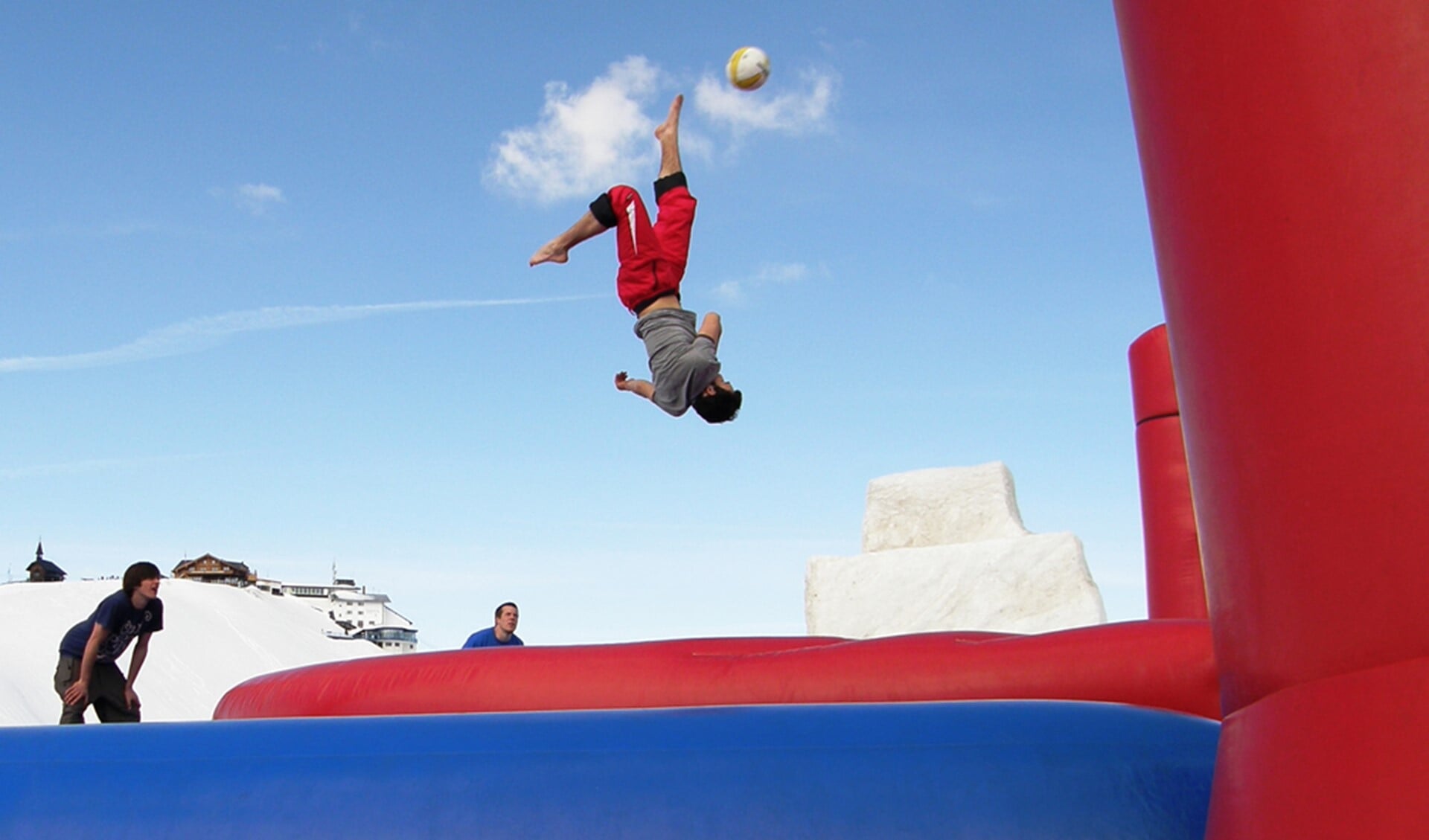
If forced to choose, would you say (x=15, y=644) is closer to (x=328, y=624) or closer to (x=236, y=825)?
(x=328, y=624)

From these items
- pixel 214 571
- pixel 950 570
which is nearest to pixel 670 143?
pixel 950 570

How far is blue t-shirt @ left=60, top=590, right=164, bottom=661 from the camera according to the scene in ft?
17.9

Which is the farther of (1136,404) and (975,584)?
(975,584)

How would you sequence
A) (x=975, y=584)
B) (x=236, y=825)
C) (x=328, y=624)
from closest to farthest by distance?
(x=236, y=825), (x=975, y=584), (x=328, y=624)

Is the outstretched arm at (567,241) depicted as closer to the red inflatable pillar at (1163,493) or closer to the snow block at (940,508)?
the red inflatable pillar at (1163,493)

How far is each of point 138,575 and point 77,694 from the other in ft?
1.93

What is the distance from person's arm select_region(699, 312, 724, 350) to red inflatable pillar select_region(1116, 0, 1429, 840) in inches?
125

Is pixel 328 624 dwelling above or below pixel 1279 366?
above

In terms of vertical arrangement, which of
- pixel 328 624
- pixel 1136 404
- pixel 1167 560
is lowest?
pixel 1167 560

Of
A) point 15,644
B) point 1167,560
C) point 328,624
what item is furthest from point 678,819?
point 328,624

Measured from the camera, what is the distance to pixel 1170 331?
4.88 ft

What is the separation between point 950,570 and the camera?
9.47 m

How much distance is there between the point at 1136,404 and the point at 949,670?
3.96m

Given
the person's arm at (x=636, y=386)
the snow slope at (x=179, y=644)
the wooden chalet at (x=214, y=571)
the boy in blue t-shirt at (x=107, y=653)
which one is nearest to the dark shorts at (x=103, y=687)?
the boy in blue t-shirt at (x=107, y=653)
